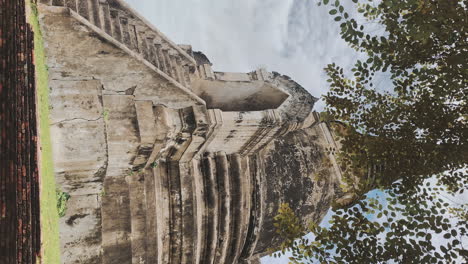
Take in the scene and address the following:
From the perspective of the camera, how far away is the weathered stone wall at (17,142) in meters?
4.23

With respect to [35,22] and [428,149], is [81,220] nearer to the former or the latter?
[35,22]

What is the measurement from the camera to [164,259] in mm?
7934

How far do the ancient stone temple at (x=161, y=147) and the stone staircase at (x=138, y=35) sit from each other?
3 centimetres

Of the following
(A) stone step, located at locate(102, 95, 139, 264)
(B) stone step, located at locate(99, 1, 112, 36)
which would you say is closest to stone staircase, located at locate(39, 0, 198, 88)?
(B) stone step, located at locate(99, 1, 112, 36)

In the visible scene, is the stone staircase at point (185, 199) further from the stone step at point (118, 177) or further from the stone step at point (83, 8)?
the stone step at point (83, 8)

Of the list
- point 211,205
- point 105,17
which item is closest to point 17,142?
point 105,17

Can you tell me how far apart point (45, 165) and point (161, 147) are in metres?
2.12

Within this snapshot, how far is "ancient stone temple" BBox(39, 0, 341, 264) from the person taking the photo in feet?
19.9

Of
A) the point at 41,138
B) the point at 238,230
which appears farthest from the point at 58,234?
the point at 238,230

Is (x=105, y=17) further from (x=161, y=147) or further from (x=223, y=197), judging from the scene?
(x=223, y=197)

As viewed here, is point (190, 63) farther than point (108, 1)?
Yes

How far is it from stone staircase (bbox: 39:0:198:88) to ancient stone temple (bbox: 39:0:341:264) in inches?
1.0

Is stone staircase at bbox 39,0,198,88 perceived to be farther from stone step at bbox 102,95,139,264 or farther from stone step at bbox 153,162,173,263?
stone step at bbox 153,162,173,263

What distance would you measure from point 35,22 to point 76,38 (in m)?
0.62
